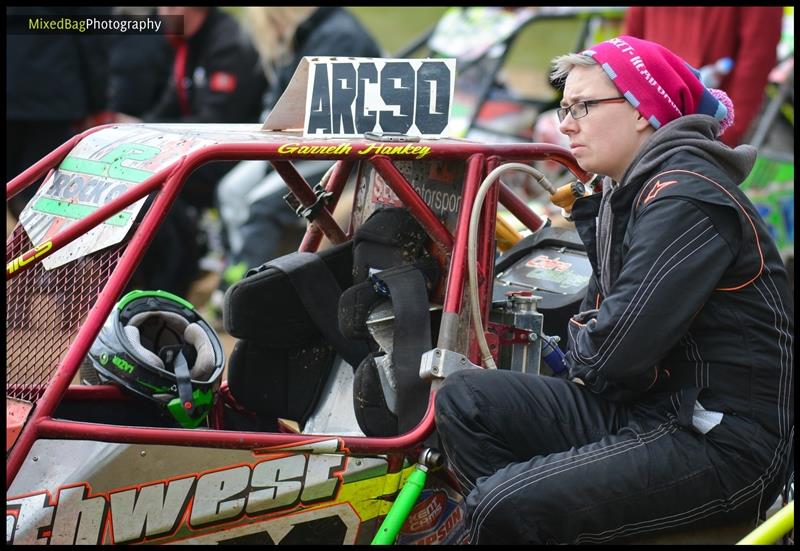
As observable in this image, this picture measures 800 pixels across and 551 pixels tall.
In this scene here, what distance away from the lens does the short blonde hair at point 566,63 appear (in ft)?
9.32

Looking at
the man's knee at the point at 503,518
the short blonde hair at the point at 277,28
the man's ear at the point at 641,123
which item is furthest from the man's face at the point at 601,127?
the short blonde hair at the point at 277,28

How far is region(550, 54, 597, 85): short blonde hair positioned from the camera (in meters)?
2.84

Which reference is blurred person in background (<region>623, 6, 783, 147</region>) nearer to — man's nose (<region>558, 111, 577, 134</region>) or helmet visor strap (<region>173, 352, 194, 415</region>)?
man's nose (<region>558, 111, 577, 134</region>)

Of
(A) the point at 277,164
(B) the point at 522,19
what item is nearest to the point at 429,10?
(B) the point at 522,19

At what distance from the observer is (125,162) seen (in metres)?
2.88

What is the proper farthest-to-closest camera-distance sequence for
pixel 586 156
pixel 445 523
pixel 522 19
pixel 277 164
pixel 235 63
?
pixel 522 19, pixel 235 63, pixel 277 164, pixel 445 523, pixel 586 156

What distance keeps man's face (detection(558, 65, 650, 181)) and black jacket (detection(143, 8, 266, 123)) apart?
171 inches

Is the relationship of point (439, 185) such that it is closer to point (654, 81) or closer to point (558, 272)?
point (558, 272)

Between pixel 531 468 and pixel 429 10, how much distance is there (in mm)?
18330

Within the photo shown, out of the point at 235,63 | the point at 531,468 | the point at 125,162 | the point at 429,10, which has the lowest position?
the point at 429,10

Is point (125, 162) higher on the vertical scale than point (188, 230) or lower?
higher

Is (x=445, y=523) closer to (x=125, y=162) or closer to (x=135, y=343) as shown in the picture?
(x=135, y=343)

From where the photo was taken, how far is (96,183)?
113 inches

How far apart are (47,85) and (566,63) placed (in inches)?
184
